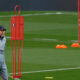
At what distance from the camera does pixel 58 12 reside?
4097 centimetres

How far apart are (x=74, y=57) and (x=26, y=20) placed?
17.7 meters

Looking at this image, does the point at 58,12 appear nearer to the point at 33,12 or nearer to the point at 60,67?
the point at 33,12

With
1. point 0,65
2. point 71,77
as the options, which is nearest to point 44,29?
point 71,77

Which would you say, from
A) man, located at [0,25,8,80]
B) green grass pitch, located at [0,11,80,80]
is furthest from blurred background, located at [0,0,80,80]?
man, located at [0,25,8,80]

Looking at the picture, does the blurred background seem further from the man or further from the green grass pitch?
the man

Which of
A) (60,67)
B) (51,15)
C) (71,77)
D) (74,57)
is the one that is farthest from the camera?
(51,15)

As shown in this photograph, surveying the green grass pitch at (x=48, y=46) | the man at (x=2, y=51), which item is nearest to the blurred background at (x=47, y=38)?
the green grass pitch at (x=48, y=46)

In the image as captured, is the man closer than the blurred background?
Yes
